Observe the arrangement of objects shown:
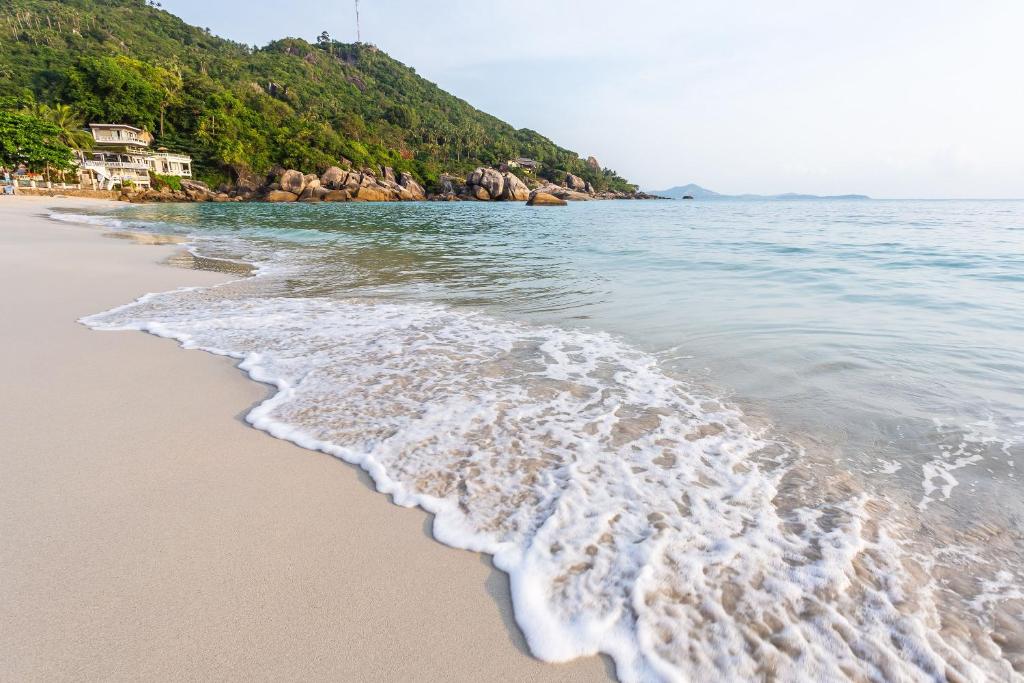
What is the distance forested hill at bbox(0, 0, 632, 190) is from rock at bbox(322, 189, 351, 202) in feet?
26.5

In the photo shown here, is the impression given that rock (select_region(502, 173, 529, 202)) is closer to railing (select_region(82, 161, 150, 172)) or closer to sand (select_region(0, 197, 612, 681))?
railing (select_region(82, 161, 150, 172))

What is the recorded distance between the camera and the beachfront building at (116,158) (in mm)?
51688

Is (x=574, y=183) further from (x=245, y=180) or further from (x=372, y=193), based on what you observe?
(x=245, y=180)

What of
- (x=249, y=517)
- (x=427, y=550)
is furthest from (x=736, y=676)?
(x=249, y=517)

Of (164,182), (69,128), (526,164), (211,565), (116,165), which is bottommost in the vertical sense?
(211,565)

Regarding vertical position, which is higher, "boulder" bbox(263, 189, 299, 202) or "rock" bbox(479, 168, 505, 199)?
"rock" bbox(479, 168, 505, 199)

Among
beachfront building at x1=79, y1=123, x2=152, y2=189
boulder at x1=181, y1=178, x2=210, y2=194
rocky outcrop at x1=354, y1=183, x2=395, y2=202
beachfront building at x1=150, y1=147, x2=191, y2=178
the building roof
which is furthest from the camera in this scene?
rocky outcrop at x1=354, y1=183, x2=395, y2=202

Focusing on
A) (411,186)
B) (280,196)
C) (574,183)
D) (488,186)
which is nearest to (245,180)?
(280,196)

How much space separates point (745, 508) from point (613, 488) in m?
0.64

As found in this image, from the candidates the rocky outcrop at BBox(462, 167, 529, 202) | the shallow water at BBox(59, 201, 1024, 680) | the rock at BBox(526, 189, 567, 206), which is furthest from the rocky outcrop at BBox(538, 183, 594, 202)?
the shallow water at BBox(59, 201, 1024, 680)

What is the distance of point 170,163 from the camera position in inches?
2420

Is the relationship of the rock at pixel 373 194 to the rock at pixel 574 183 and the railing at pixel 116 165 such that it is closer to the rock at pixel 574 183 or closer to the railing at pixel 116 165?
the railing at pixel 116 165

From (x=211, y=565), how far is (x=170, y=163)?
76571 millimetres

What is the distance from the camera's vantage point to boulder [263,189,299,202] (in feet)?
194
